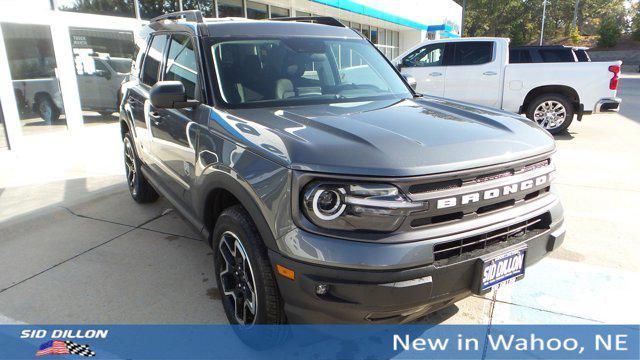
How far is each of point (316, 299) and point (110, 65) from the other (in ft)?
30.6

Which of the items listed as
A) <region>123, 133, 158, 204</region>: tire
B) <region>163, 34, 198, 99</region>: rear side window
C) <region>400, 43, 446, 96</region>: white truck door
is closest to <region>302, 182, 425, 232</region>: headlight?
<region>163, 34, 198, 99</region>: rear side window

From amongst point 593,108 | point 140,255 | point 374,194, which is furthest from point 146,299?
point 593,108

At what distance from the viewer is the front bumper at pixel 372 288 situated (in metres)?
1.95

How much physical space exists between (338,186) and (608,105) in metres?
8.81

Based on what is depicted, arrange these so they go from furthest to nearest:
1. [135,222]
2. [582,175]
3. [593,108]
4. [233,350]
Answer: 1. [593,108]
2. [582,175]
3. [135,222]
4. [233,350]

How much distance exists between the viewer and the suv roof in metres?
3.24

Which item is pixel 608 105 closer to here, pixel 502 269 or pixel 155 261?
pixel 502 269

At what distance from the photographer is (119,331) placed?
288 cm

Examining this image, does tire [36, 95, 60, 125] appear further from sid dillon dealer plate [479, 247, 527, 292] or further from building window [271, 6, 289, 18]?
sid dillon dealer plate [479, 247, 527, 292]

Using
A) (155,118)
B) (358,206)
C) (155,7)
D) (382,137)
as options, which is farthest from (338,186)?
(155,7)

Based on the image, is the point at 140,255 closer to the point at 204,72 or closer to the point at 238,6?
the point at 204,72

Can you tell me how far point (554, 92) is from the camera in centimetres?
907

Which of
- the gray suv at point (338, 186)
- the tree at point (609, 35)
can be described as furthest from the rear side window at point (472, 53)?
the tree at point (609, 35)

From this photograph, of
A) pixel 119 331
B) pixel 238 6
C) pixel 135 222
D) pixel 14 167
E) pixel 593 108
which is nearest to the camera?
pixel 119 331
